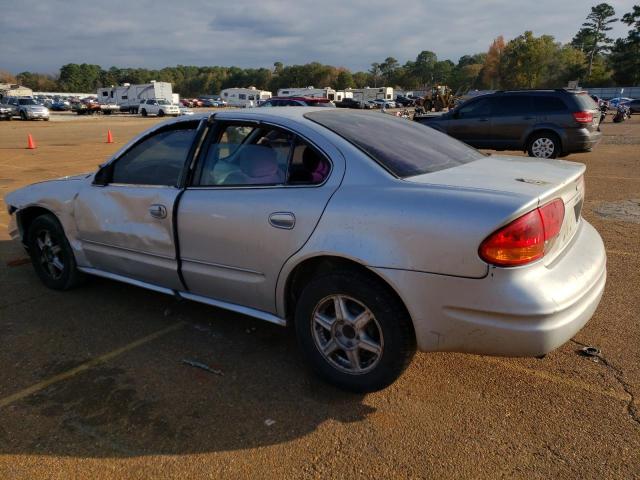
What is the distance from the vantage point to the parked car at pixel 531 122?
11.5 meters

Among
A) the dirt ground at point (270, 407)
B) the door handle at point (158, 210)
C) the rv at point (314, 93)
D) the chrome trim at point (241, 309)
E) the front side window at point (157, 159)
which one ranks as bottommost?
the dirt ground at point (270, 407)

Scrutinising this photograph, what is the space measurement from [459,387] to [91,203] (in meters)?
3.00

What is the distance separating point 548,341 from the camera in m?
2.35

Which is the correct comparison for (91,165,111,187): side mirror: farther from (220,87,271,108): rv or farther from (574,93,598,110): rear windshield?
(220,87,271,108): rv

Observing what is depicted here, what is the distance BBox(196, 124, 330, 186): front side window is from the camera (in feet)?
9.80

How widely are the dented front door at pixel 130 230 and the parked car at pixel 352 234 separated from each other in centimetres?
1

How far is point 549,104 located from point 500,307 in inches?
434

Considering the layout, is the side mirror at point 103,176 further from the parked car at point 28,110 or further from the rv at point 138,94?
the rv at point 138,94

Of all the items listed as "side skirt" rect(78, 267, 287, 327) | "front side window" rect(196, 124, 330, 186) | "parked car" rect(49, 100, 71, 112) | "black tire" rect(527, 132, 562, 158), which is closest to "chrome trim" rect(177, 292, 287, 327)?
"side skirt" rect(78, 267, 287, 327)

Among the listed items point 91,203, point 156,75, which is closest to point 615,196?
point 91,203

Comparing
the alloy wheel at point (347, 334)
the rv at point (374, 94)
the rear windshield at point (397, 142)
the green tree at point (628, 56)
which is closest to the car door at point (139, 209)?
the rear windshield at point (397, 142)

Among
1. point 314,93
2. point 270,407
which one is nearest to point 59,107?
point 314,93

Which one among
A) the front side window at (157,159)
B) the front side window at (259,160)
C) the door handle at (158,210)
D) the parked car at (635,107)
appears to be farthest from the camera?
the parked car at (635,107)

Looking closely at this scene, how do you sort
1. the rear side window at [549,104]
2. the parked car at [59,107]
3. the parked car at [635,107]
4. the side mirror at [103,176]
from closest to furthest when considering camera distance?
the side mirror at [103,176] → the rear side window at [549,104] → the parked car at [635,107] → the parked car at [59,107]
